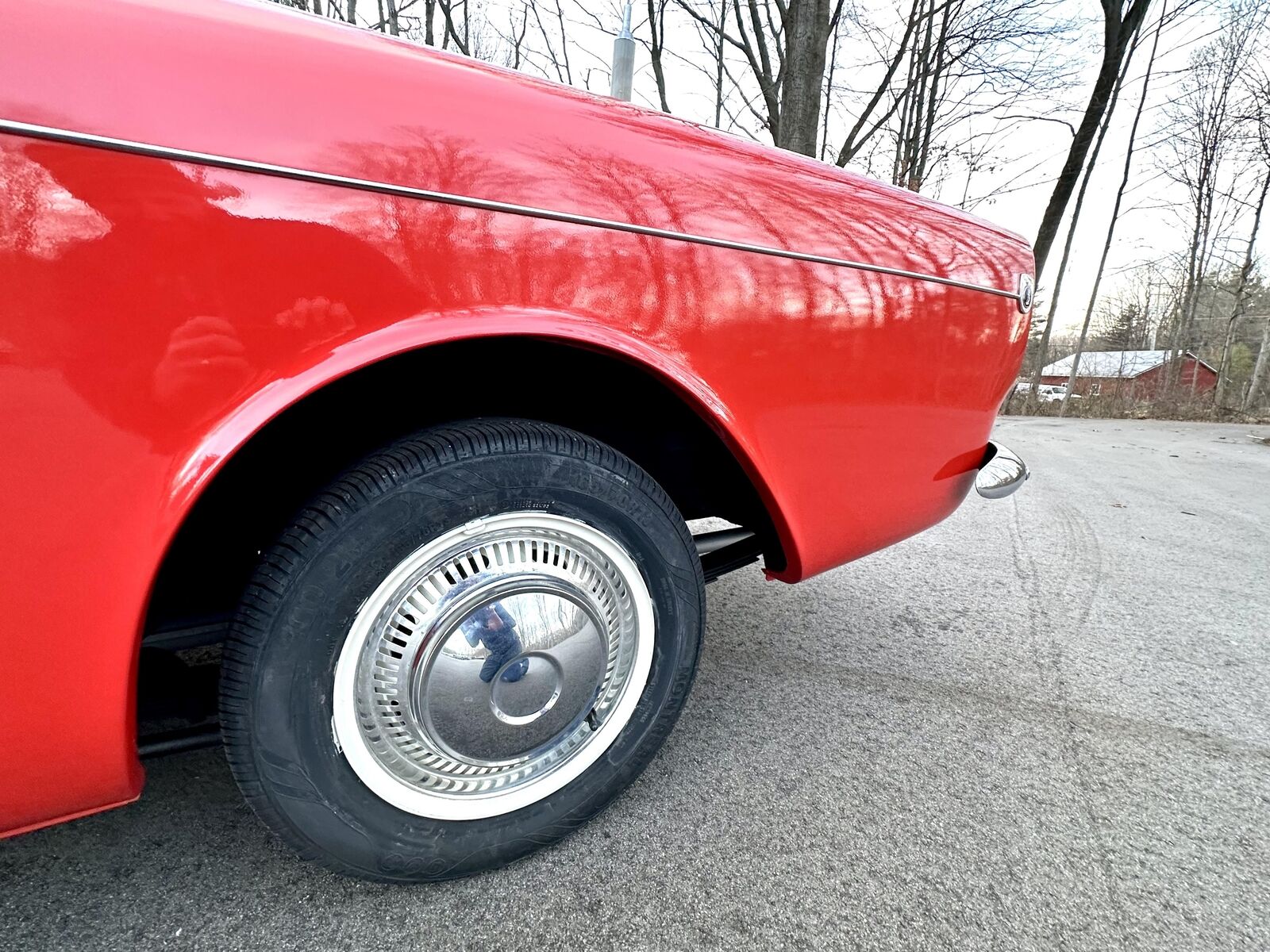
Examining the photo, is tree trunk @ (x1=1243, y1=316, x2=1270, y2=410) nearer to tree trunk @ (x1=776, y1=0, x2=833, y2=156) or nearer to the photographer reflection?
tree trunk @ (x1=776, y1=0, x2=833, y2=156)

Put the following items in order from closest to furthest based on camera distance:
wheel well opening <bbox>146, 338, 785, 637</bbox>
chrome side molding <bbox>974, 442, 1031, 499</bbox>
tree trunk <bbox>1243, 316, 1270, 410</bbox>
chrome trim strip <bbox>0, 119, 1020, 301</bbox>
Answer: chrome trim strip <bbox>0, 119, 1020, 301</bbox>
wheel well opening <bbox>146, 338, 785, 637</bbox>
chrome side molding <bbox>974, 442, 1031, 499</bbox>
tree trunk <bbox>1243, 316, 1270, 410</bbox>

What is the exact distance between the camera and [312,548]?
918 millimetres

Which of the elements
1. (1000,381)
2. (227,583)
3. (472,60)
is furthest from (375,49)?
(1000,381)

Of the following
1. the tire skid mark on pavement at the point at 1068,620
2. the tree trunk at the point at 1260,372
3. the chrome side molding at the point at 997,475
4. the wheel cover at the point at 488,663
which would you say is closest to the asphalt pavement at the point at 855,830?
the tire skid mark on pavement at the point at 1068,620

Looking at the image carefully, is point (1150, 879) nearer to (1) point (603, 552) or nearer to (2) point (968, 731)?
(2) point (968, 731)

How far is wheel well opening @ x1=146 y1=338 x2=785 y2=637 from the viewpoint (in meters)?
1.13

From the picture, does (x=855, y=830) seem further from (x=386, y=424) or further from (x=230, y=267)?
(x=230, y=267)

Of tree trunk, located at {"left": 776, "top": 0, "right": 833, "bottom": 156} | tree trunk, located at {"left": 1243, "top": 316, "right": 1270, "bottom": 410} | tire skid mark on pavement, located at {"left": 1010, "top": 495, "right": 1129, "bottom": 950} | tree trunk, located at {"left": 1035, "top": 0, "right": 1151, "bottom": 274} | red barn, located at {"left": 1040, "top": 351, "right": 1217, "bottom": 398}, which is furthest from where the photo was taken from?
red barn, located at {"left": 1040, "top": 351, "right": 1217, "bottom": 398}

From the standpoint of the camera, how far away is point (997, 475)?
1.95m

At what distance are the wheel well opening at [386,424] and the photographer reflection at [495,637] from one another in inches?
13.1

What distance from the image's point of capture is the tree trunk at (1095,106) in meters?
9.94

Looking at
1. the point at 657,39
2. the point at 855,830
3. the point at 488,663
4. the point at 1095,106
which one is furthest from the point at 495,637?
the point at 1095,106

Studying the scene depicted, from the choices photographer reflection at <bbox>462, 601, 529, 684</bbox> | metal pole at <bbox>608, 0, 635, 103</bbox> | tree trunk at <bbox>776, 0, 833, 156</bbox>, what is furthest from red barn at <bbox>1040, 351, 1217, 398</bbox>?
photographer reflection at <bbox>462, 601, 529, 684</bbox>

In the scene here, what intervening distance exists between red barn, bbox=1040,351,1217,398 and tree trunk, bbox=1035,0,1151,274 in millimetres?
9051
